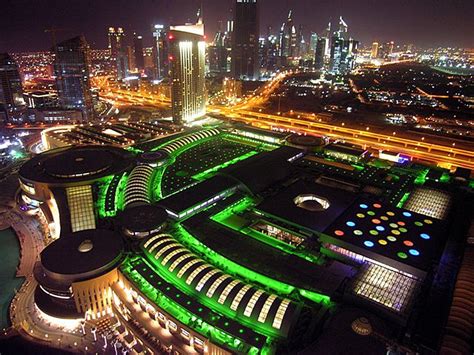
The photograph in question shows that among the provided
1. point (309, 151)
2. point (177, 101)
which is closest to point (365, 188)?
point (309, 151)

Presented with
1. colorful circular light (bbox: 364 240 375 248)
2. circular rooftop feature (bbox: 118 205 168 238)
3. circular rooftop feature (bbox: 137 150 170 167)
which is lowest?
circular rooftop feature (bbox: 118 205 168 238)

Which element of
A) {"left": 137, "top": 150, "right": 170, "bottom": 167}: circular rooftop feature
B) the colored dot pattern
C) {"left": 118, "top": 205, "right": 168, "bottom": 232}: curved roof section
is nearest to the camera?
the colored dot pattern

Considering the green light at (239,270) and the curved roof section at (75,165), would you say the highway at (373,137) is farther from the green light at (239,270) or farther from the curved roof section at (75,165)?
the green light at (239,270)

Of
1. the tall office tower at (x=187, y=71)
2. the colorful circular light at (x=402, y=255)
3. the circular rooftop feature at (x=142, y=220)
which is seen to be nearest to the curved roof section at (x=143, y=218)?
the circular rooftop feature at (x=142, y=220)

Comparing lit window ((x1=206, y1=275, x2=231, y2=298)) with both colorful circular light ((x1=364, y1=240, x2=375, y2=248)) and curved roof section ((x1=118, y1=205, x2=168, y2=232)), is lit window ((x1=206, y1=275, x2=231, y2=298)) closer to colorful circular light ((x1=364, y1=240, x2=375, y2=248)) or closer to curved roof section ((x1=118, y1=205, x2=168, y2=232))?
curved roof section ((x1=118, y1=205, x2=168, y2=232))

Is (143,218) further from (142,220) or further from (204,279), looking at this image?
(204,279)

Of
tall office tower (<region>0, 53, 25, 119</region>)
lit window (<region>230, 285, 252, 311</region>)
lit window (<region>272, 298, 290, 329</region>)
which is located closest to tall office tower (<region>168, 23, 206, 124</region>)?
tall office tower (<region>0, 53, 25, 119</region>)

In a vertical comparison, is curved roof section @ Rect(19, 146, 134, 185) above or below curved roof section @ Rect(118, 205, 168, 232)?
above

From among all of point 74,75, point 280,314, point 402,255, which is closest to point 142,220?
point 280,314
